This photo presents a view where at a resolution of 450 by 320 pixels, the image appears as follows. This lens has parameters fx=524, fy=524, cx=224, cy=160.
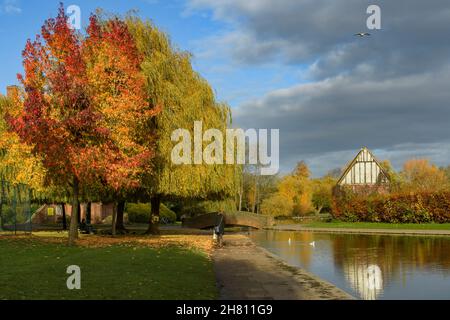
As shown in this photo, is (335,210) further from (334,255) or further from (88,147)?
(88,147)

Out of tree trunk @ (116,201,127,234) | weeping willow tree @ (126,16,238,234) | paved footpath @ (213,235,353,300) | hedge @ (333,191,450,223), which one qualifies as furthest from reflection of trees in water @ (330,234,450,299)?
hedge @ (333,191,450,223)

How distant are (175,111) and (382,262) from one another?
14.1 metres

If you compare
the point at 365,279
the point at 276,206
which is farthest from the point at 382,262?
the point at 276,206

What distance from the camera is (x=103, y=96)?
21719 mm

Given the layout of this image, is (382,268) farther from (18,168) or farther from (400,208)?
(400,208)

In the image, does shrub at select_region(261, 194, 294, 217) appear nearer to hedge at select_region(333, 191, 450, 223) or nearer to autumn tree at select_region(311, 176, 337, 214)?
hedge at select_region(333, 191, 450, 223)

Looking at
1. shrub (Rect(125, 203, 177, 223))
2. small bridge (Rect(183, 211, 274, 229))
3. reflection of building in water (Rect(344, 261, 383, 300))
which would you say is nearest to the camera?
reflection of building in water (Rect(344, 261, 383, 300))

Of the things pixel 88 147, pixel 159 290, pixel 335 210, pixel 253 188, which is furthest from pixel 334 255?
pixel 253 188

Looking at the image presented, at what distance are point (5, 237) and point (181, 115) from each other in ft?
35.3

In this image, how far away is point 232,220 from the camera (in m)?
49.8

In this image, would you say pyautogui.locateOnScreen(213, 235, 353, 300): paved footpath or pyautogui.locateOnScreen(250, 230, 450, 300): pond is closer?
pyautogui.locateOnScreen(213, 235, 353, 300): paved footpath

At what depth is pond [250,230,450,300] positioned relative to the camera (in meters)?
12.5

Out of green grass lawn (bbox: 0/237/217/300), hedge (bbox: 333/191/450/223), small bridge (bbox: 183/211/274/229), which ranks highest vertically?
hedge (bbox: 333/191/450/223)

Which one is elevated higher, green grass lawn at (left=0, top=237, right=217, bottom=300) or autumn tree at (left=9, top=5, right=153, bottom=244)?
autumn tree at (left=9, top=5, right=153, bottom=244)
